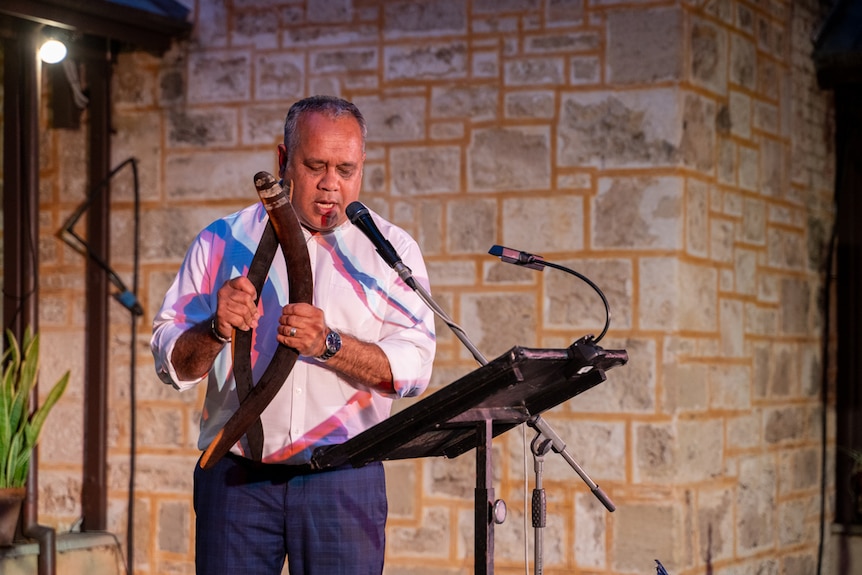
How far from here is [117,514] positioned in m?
5.70

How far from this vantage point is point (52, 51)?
18.0 feet

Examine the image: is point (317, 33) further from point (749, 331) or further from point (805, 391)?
point (805, 391)

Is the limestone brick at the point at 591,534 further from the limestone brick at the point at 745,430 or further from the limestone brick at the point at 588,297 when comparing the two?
the limestone brick at the point at 745,430

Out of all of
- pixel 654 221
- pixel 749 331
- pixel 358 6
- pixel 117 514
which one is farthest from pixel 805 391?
pixel 117 514

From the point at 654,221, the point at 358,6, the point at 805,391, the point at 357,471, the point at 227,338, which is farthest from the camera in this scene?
the point at 805,391

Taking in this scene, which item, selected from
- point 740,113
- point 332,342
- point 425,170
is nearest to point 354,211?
point 332,342

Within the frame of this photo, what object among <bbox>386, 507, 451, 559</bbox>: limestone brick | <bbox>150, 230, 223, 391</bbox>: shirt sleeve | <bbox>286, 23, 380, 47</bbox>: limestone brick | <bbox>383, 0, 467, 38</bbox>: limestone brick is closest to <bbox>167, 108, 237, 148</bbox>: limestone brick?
<bbox>286, 23, 380, 47</bbox>: limestone brick

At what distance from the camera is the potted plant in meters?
5.13

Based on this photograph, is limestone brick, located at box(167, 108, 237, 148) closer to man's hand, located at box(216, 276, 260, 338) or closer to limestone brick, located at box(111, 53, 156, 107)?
limestone brick, located at box(111, 53, 156, 107)

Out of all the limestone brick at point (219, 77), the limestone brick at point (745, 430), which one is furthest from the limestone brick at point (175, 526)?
the limestone brick at point (745, 430)

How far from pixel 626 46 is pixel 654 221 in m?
0.74

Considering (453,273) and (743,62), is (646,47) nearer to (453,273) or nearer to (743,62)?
(743,62)

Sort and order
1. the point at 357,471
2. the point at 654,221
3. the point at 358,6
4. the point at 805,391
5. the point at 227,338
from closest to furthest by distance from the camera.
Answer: the point at 227,338
the point at 357,471
the point at 654,221
the point at 358,6
the point at 805,391

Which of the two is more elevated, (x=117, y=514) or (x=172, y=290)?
(x=172, y=290)
